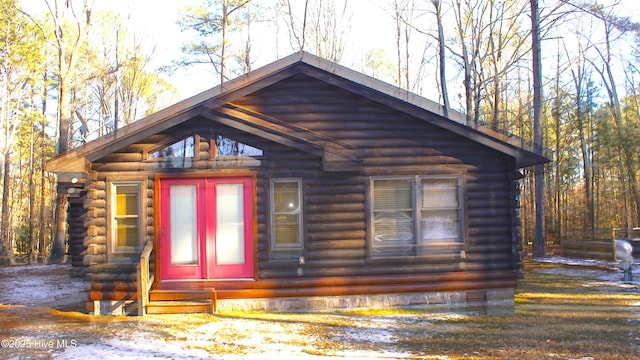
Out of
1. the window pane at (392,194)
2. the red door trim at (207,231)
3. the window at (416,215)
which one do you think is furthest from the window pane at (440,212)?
the red door trim at (207,231)

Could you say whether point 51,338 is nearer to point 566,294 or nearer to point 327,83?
point 327,83

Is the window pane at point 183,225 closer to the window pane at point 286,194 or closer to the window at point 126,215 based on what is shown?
the window at point 126,215

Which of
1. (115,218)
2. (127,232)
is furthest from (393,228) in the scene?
(115,218)

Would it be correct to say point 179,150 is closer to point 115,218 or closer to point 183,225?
point 183,225

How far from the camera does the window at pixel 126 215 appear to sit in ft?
33.0

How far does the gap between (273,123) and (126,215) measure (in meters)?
3.32

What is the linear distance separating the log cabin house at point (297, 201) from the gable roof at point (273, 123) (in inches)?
1.1

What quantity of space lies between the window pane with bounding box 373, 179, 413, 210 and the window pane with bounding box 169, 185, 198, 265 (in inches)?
141

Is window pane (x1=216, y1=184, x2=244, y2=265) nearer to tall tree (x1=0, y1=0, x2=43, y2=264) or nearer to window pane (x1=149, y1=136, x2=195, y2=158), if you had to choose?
window pane (x1=149, y1=136, x2=195, y2=158)

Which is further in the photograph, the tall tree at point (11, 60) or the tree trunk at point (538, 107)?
the tall tree at point (11, 60)

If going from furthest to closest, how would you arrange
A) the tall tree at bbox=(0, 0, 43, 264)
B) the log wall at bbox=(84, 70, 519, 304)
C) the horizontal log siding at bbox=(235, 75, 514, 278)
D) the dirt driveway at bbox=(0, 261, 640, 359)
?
the tall tree at bbox=(0, 0, 43, 264), the horizontal log siding at bbox=(235, 75, 514, 278), the log wall at bbox=(84, 70, 519, 304), the dirt driveway at bbox=(0, 261, 640, 359)

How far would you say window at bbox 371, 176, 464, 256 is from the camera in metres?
10.5

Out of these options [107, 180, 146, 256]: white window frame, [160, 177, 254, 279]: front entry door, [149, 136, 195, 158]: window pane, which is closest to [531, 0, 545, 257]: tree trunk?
[160, 177, 254, 279]: front entry door

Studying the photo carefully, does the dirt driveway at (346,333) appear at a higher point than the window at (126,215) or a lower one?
lower
